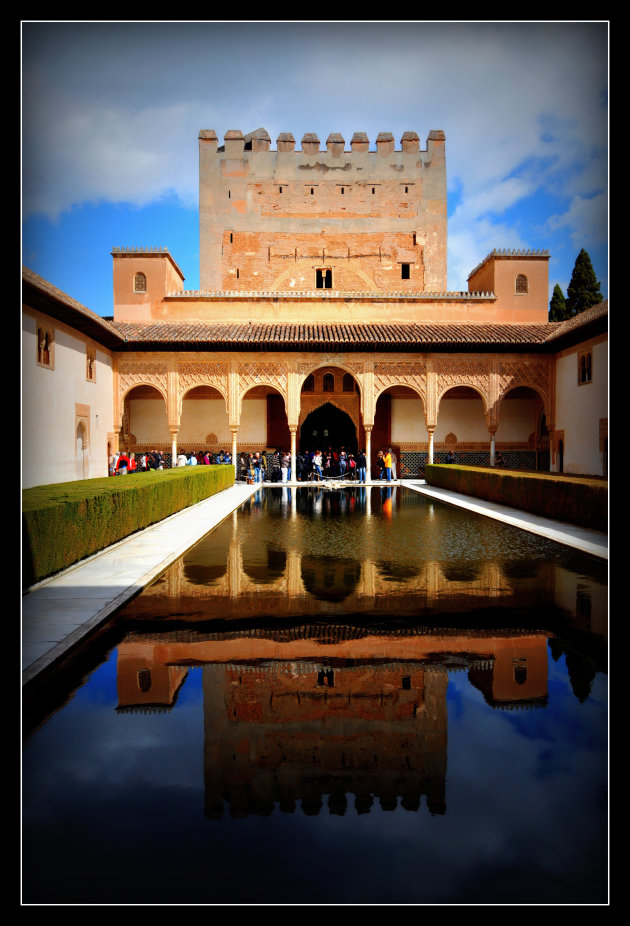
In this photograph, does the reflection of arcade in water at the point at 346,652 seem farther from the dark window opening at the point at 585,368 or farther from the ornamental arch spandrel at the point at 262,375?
the ornamental arch spandrel at the point at 262,375

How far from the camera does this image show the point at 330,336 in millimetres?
19734

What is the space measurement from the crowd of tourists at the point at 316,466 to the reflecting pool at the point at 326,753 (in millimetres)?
16268

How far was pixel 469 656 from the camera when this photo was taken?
3324mm

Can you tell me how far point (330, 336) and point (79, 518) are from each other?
14969mm

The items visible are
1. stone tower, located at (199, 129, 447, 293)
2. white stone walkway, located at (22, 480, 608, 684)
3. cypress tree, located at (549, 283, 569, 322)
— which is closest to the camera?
white stone walkway, located at (22, 480, 608, 684)

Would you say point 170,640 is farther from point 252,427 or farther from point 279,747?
point 252,427

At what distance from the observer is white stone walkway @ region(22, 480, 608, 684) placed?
11.6ft

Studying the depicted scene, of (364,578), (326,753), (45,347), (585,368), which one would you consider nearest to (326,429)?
(585,368)

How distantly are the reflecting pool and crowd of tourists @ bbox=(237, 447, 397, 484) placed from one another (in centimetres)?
1627

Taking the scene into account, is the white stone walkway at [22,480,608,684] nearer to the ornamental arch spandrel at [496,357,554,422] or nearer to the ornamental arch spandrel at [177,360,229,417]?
the ornamental arch spandrel at [177,360,229,417]

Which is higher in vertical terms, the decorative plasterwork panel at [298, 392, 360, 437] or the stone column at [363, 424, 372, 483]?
the decorative plasterwork panel at [298, 392, 360, 437]

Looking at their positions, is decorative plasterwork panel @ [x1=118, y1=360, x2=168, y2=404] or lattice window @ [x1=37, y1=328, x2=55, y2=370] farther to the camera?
decorative plasterwork panel @ [x1=118, y1=360, x2=168, y2=404]

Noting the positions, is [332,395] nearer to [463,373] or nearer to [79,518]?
[463,373]

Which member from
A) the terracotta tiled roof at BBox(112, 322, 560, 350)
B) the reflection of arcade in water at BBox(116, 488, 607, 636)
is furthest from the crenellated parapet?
the reflection of arcade in water at BBox(116, 488, 607, 636)
